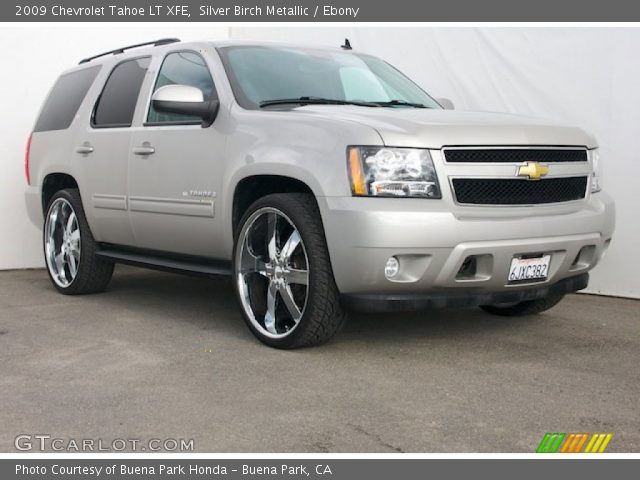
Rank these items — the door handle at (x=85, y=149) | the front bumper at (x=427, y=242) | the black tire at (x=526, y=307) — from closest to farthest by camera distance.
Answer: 1. the front bumper at (x=427, y=242)
2. the black tire at (x=526, y=307)
3. the door handle at (x=85, y=149)

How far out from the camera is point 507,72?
789cm

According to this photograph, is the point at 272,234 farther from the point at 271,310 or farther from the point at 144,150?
the point at 144,150

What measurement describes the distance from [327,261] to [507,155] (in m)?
1.15

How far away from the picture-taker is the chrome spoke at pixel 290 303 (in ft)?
16.6

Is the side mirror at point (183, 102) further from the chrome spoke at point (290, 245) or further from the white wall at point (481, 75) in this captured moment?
the white wall at point (481, 75)

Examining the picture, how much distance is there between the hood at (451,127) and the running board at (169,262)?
3.84ft

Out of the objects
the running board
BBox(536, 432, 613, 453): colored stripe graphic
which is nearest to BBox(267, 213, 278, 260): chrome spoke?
the running board

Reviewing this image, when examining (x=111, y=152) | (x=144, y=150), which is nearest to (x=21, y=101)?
(x=111, y=152)

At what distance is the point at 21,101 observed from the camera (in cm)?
935

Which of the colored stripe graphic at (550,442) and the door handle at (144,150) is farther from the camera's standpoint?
the door handle at (144,150)

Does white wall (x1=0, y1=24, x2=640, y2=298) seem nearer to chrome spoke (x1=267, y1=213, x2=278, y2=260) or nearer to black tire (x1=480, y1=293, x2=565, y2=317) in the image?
black tire (x1=480, y1=293, x2=565, y2=317)

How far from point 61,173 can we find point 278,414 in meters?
4.19

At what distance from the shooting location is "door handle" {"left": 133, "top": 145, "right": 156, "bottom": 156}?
6164 millimetres

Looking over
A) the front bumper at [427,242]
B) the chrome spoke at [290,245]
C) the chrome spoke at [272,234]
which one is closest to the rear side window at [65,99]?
the chrome spoke at [272,234]
